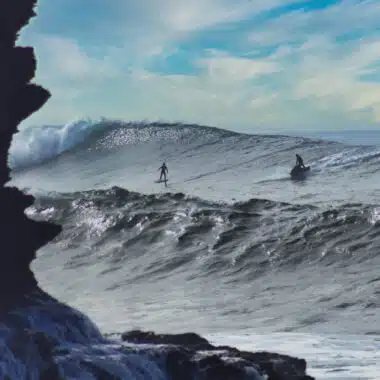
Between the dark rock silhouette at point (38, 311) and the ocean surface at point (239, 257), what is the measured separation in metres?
2.90

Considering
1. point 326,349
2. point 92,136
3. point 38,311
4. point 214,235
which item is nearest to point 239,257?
point 214,235

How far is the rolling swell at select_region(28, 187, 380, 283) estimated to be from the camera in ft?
71.0

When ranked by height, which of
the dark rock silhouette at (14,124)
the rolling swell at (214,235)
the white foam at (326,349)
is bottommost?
the white foam at (326,349)

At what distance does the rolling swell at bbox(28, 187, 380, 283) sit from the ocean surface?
0.06 m

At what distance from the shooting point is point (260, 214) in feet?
88.7

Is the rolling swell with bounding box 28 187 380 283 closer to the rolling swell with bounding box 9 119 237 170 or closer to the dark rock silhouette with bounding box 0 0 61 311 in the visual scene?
the dark rock silhouette with bounding box 0 0 61 311

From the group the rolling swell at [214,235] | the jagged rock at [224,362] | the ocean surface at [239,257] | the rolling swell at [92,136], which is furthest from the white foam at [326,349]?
the rolling swell at [92,136]

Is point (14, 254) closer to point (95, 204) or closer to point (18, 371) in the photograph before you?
point (18, 371)

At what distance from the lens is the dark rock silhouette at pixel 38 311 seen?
27.7 feet

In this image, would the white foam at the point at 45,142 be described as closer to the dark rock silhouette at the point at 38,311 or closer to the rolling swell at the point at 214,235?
the rolling swell at the point at 214,235

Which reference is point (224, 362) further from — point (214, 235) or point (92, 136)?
point (92, 136)

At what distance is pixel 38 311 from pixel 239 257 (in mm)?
13690

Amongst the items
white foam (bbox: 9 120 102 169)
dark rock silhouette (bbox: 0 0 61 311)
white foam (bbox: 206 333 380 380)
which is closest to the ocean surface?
white foam (bbox: 206 333 380 380)

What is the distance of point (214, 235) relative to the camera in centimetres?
2519
